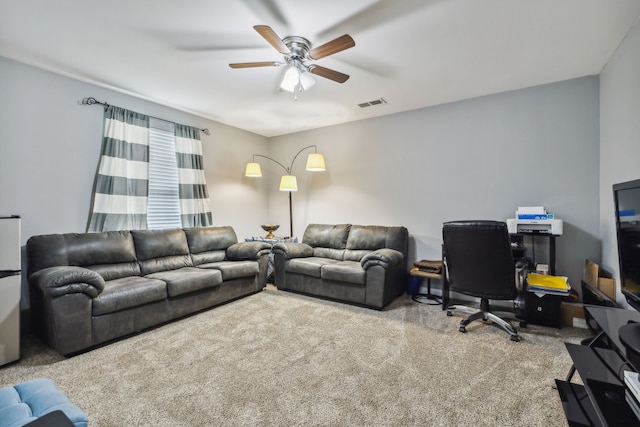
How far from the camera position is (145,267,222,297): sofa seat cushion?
2.94m

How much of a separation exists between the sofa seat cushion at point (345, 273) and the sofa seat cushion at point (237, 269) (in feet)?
3.01

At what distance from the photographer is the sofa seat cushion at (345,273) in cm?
340

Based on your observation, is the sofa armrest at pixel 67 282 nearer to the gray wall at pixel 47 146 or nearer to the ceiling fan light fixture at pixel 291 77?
the gray wall at pixel 47 146

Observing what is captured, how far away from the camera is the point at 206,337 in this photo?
2635 mm

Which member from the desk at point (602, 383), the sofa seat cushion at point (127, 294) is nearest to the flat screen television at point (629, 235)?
the desk at point (602, 383)

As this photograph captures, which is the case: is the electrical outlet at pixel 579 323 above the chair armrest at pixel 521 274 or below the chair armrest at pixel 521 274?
below

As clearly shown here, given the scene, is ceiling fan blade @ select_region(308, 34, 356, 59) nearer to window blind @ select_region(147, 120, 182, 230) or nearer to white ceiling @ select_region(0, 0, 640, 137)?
white ceiling @ select_region(0, 0, 640, 137)

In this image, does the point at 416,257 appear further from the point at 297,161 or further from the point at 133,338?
the point at 133,338

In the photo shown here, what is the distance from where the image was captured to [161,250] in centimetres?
352

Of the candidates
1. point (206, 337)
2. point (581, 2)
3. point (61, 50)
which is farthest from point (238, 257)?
point (581, 2)

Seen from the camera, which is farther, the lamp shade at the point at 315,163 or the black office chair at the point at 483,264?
the lamp shade at the point at 315,163

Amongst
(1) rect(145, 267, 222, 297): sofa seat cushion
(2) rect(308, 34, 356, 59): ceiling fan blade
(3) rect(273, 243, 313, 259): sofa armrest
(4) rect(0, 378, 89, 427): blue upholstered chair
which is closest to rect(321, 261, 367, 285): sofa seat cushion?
(3) rect(273, 243, 313, 259): sofa armrest

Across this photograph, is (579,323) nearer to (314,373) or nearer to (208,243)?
(314,373)

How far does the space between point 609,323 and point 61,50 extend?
4426 millimetres
